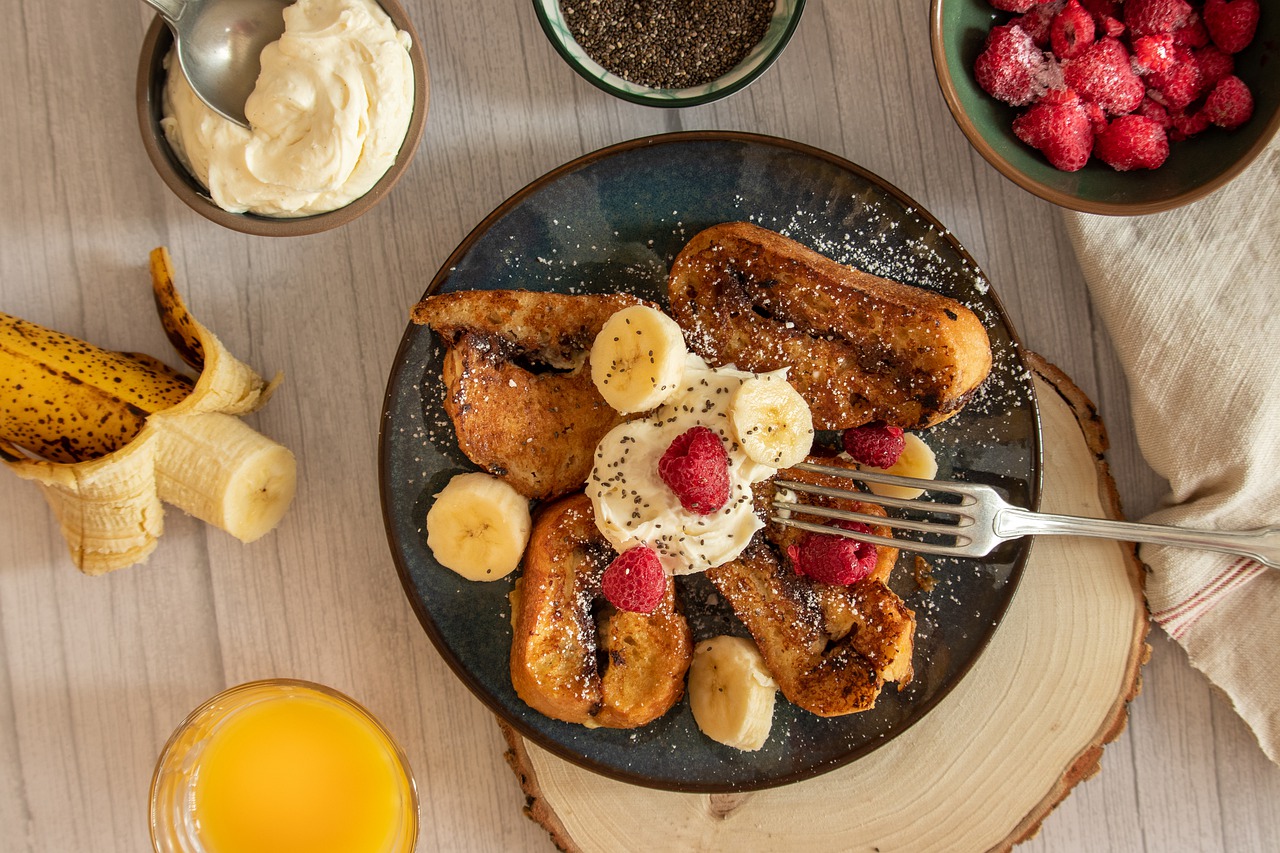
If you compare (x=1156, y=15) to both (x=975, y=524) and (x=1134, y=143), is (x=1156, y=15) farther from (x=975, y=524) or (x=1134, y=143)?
(x=975, y=524)

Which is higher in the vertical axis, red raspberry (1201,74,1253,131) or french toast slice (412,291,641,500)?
red raspberry (1201,74,1253,131)

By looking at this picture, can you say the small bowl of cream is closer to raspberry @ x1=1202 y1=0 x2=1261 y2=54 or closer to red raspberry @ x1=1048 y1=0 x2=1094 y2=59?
red raspberry @ x1=1048 y1=0 x2=1094 y2=59

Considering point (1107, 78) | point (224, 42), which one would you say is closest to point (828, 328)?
point (1107, 78)

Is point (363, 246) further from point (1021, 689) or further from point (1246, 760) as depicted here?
point (1246, 760)

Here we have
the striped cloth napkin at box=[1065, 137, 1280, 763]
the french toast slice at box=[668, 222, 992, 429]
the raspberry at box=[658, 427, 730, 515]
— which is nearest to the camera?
the raspberry at box=[658, 427, 730, 515]

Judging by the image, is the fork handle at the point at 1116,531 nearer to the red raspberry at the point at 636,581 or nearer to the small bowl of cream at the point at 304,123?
the red raspberry at the point at 636,581

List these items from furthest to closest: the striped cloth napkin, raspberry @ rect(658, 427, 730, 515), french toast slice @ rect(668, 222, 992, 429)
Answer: the striped cloth napkin, french toast slice @ rect(668, 222, 992, 429), raspberry @ rect(658, 427, 730, 515)

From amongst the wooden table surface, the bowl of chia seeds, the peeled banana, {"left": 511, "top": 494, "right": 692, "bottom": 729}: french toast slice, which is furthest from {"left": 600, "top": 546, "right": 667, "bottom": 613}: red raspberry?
the bowl of chia seeds

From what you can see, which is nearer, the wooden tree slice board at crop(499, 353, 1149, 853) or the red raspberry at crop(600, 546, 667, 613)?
the red raspberry at crop(600, 546, 667, 613)
